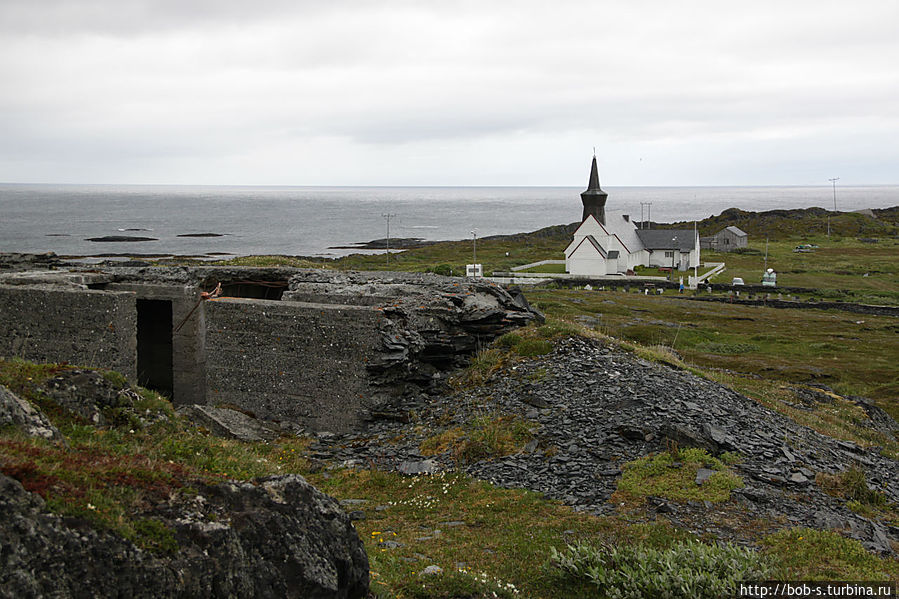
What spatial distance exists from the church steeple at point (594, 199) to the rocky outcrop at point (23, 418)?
76.0m

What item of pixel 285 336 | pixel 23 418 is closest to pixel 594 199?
pixel 285 336

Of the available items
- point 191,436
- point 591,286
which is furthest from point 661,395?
point 591,286

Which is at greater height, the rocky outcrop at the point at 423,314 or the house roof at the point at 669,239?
the house roof at the point at 669,239

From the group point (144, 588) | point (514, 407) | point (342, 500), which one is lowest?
point (342, 500)

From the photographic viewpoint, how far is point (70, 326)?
53.9 feet

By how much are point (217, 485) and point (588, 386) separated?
1069cm

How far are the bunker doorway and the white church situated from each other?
58.8m

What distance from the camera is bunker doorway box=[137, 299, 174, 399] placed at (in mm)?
19469

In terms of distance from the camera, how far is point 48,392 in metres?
8.92

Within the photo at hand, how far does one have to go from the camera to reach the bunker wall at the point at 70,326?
1617 cm

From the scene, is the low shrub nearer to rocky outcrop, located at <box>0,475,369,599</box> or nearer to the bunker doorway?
rocky outcrop, located at <box>0,475,369,599</box>

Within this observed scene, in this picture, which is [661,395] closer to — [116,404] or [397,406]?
[397,406]

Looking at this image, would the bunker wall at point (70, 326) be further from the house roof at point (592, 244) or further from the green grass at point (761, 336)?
the house roof at point (592, 244)

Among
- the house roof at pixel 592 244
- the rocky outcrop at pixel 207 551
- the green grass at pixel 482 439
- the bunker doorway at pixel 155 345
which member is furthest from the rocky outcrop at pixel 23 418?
the house roof at pixel 592 244
